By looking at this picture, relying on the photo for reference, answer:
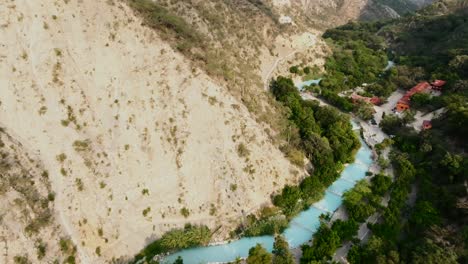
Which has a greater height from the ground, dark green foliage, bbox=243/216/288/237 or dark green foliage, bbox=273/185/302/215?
dark green foliage, bbox=273/185/302/215

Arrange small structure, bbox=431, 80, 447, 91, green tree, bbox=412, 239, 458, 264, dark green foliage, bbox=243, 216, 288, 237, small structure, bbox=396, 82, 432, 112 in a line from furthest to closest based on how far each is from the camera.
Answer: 1. small structure, bbox=431, 80, 447, 91
2. small structure, bbox=396, 82, 432, 112
3. dark green foliage, bbox=243, 216, 288, 237
4. green tree, bbox=412, 239, 458, 264

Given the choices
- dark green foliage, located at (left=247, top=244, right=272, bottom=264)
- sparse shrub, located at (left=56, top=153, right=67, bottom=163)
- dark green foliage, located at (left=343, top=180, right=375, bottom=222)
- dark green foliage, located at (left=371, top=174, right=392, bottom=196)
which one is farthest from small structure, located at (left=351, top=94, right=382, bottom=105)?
sparse shrub, located at (left=56, top=153, right=67, bottom=163)

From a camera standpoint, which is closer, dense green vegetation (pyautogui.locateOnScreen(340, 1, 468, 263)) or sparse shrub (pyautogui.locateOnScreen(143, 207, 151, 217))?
dense green vegetation (pyautogui.locateOnScreen(340, 1, 468, 263))

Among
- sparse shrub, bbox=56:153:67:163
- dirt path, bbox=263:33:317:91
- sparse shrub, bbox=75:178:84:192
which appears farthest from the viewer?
dirt path, bbox=263:33:317:91

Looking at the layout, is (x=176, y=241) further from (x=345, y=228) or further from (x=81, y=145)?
(x=345, y=228)

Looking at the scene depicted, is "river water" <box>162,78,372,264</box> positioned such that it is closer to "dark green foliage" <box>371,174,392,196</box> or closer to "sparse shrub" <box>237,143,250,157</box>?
"dark green foliage" <box>371,174,392,196</box>

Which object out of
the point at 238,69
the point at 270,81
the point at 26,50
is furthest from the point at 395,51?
the point at 26,50

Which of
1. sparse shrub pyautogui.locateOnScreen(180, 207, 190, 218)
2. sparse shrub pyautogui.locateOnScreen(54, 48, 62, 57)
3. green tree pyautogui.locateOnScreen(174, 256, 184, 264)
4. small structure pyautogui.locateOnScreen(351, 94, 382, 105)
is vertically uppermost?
small structure pyautogui.locateOnScreen(351, 94, 382, 105)
